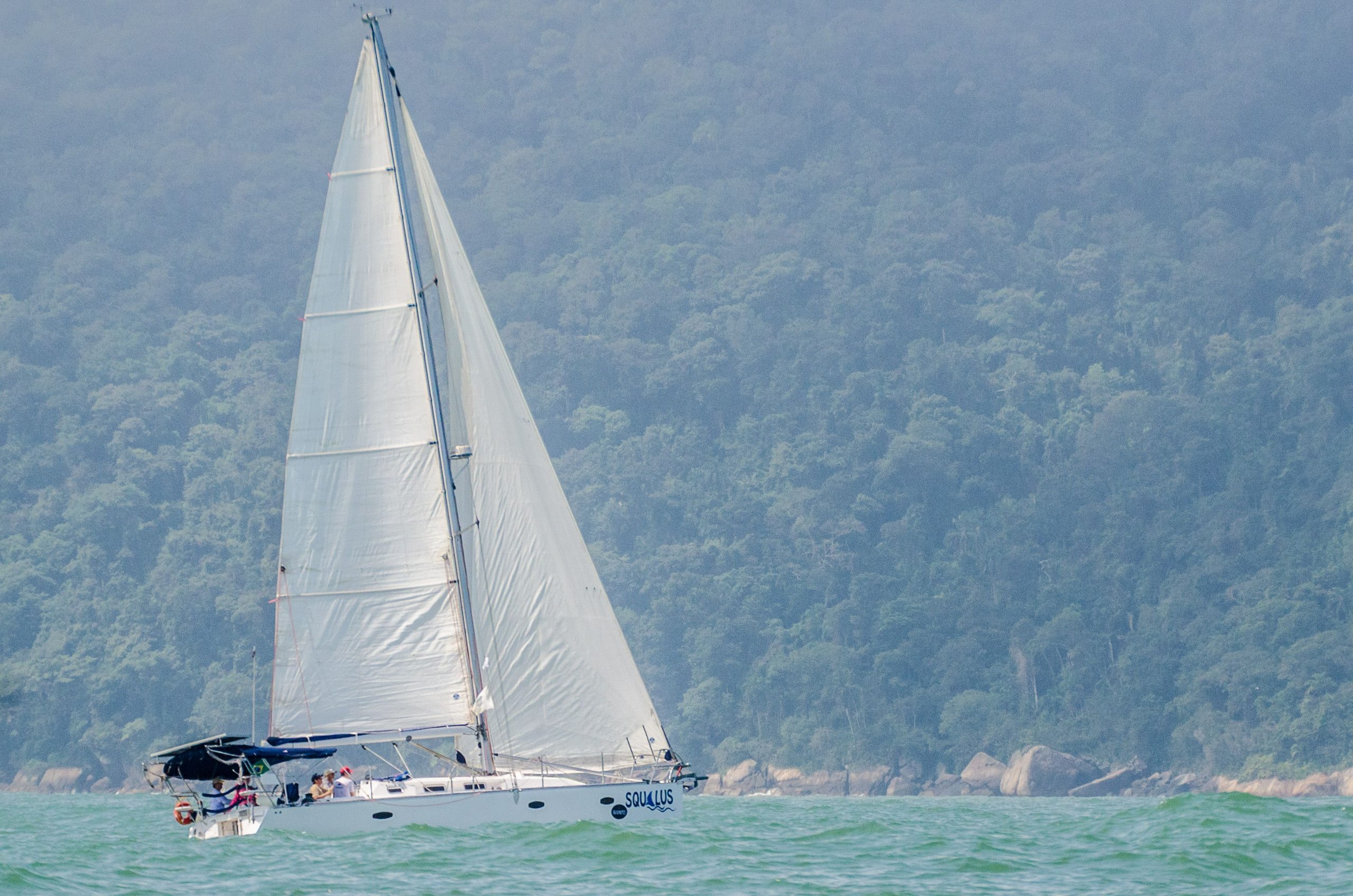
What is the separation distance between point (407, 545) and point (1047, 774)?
56.2m

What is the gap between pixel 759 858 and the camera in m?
22.6

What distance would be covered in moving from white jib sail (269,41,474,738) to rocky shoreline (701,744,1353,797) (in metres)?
54.7

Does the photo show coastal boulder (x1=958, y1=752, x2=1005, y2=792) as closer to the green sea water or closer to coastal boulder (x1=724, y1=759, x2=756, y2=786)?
coastal boulder (x1=724, y1=759, x2=756, y2=786)

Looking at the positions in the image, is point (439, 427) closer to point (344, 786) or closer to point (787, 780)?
point (344, 786)

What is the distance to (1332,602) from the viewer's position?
84.1 m

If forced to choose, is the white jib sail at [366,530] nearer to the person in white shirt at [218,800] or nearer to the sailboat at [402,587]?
the sailboat at [402,587]

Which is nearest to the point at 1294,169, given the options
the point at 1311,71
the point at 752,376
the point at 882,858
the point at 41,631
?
the point at 1311,71

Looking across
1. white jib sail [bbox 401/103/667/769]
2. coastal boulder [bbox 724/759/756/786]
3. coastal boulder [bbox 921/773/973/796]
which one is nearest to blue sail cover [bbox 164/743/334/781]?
white jib sail [bbox 401/103/667/769]

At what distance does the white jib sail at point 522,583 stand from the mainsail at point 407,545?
0.09 feet

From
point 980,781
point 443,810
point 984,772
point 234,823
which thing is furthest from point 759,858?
point 984,772

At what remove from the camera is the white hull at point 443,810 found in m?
25.3

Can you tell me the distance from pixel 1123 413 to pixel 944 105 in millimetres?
60762

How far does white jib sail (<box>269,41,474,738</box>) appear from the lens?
26.2m

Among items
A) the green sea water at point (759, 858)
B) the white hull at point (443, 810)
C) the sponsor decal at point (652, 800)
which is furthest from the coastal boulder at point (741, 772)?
the white hull at point (443, 810)
